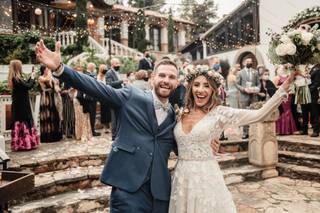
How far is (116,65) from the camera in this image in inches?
327

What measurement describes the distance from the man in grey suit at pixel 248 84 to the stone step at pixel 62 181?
172 inches

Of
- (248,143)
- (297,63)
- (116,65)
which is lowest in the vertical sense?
(248,143)

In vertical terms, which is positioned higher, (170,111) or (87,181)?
(170,111)

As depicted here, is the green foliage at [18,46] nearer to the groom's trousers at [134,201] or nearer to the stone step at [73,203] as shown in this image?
the stone step at [73,203]

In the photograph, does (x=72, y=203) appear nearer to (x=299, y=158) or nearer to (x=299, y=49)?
(x=299, y=49)

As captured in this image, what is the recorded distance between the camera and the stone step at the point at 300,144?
7.27 metres

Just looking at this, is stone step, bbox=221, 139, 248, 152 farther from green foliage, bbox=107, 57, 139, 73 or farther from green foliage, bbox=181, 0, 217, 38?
green foliage, bbox=181, 0, 217, 38

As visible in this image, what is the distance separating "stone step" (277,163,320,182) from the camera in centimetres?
670

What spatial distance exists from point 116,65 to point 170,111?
5542 millimetres

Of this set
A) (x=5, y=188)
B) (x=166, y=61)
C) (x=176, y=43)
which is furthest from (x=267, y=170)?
(x=176, y=43)

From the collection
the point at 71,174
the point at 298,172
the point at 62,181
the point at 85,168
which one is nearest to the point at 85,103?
the point at 85,168

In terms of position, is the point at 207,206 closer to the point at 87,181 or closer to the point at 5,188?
the point at 5,188

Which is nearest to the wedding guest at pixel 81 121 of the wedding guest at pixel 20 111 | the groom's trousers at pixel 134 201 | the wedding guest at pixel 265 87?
the wedding guest at pixel 20 111

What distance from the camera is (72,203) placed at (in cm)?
495
